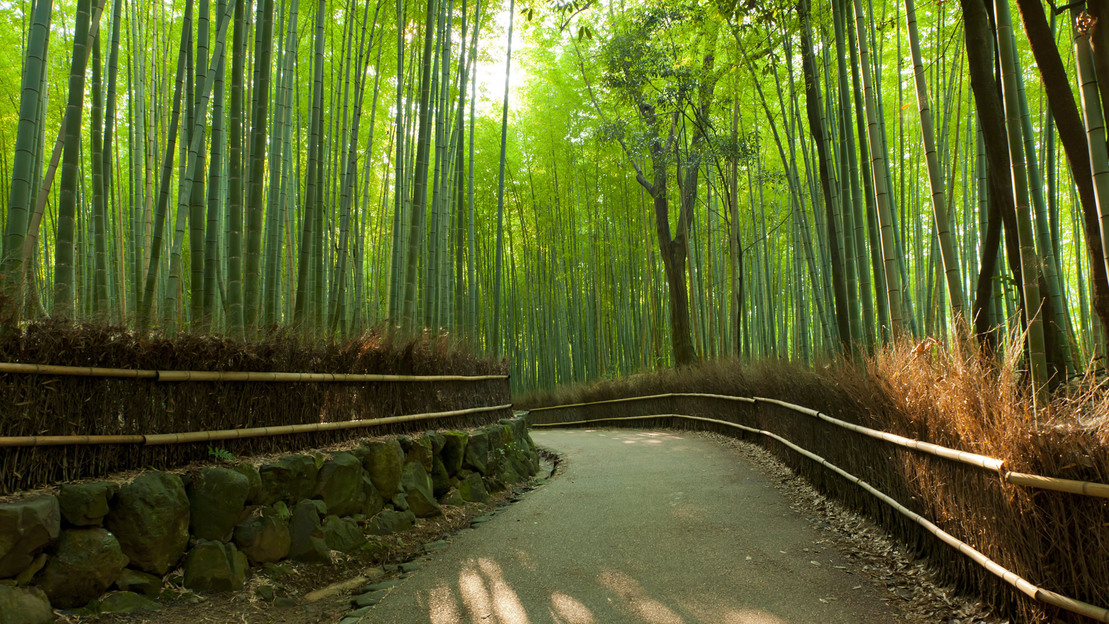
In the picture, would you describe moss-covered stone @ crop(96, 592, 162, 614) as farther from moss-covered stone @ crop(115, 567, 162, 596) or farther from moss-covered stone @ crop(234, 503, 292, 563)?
moss-covered stone @ crop(234, 503, 292, 563)

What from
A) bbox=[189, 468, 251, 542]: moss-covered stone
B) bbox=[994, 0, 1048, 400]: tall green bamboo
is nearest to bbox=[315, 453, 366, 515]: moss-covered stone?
bbox=[189, 468, 251, 542]: moss-covered stone

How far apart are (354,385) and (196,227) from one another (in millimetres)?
1075

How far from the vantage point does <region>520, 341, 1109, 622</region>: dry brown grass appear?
1.69 metres

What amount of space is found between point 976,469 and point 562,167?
9.24 m

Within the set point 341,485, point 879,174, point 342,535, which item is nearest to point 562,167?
point 879,174

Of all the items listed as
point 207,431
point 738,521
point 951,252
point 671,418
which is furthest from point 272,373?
point 671,418

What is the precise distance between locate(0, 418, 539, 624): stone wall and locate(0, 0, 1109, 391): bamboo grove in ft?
2.24

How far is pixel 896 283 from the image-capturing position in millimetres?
3596

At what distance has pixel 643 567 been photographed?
283cm

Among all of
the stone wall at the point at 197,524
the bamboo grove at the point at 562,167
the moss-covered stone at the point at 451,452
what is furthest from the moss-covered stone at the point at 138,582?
the moss-covered stone at the point at 451,452

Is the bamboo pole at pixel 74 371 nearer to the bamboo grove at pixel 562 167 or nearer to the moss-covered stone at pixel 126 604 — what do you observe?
the bamboo grove at pixel 562 167

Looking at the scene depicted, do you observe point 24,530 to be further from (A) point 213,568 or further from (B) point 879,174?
(B) point 879,174

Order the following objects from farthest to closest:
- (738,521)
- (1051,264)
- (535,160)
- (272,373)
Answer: (535,160) < (738,521) < (272,373) < (1051,264)

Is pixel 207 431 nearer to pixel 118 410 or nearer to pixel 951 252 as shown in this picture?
pixel 118 410
